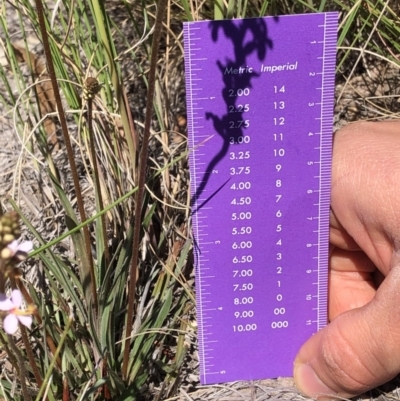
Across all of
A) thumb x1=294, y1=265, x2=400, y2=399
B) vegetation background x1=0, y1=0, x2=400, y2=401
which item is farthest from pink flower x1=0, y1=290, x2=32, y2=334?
thumb x1=294, y1=265, x2=400, y2=399

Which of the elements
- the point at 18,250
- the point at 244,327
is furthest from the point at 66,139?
the point at 244,327

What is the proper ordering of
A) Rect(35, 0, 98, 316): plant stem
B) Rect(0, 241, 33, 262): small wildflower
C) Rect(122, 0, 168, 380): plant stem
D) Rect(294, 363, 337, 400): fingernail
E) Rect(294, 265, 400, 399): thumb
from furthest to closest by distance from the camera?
1. Rect(294, 363, 337, 400): fingernail
2. Rect(294, 265, 400, 399): thumb
3. Rect(35, 0, 98, 316): plant stem
4. Rect(122, 0, 168, 380): plant stem
5. Rect(0, 241, 33, 262): small wildflower

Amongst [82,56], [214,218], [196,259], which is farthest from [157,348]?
[82,56]

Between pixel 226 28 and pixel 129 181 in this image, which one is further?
pixel 129 181

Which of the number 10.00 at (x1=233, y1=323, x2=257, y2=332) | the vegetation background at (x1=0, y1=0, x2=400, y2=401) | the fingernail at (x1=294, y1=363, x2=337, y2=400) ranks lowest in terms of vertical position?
the fingernail at (x1=294, y1=363, x2=337, y2=400)

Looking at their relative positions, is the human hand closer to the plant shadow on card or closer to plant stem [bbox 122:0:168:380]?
the plant shadow on card

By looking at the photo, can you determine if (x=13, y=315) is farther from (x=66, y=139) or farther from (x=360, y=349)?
(x=360, y=349)

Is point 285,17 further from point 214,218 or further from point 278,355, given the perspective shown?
point 278,355
